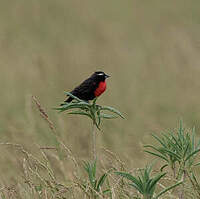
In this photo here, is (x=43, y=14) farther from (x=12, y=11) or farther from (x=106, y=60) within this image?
(x=106, y=60)

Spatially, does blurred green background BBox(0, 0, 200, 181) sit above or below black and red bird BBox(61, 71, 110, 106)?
above

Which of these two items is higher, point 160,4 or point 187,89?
point 160,4

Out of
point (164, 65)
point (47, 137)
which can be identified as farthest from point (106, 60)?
point (47, 137)

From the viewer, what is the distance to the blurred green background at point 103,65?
633cm

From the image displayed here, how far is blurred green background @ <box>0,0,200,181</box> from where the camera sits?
6328 mm

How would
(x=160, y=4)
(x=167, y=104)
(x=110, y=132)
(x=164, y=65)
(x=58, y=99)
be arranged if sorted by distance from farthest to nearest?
(x=160, y=4), (x=164, y=65), (x=167, y=104), (x=58, y=99), (x=110, y=132)

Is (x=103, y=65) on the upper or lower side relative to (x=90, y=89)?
upper

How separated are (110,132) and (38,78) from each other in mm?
1729

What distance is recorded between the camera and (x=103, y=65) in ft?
28.8

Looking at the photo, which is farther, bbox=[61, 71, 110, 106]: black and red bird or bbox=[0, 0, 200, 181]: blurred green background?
bbox=[0, 0, 200, 181]: blurred green background

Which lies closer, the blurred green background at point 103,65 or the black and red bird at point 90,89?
the black and red bird at point 90,89

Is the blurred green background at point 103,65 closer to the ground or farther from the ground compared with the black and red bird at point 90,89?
farther from the ground

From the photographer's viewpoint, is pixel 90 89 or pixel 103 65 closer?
pixel 90 89

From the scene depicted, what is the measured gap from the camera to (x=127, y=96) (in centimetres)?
786
